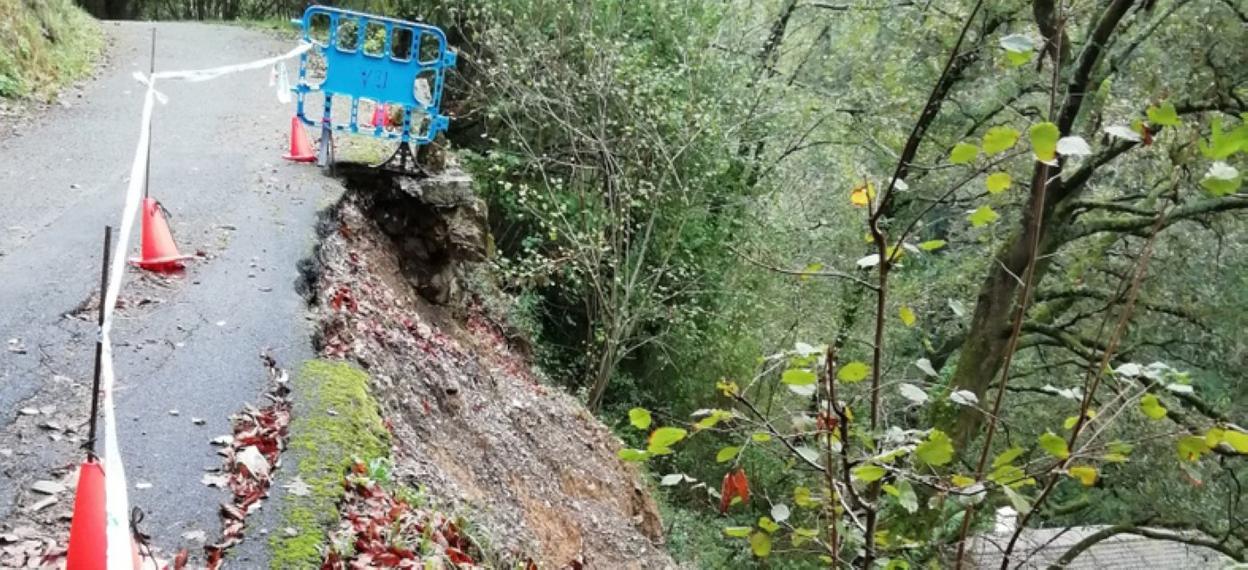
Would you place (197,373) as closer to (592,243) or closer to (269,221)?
(269,221)

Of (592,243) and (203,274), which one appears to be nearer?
(203,274)

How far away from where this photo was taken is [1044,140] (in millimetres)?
1899

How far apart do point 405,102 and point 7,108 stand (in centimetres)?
501

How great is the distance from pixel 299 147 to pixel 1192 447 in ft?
31.7

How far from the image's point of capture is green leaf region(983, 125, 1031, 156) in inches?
77.9

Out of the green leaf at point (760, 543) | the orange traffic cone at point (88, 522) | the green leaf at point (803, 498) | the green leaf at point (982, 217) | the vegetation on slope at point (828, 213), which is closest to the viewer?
the green leaf at point (982, 217)

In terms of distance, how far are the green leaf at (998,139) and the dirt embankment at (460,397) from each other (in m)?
4.17

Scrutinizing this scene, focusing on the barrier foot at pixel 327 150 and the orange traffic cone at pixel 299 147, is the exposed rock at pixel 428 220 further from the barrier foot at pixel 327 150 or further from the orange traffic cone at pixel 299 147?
the orange traffic cone at pixel 299 147

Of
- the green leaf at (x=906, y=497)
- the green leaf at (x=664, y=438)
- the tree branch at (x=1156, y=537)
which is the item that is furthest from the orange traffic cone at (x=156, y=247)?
the tree branch at (x=1156, y=537)

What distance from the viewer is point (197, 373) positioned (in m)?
5.46

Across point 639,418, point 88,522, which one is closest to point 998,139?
point 639,418

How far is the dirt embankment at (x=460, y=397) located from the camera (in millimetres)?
6594

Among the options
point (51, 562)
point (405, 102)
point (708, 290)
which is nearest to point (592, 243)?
point (708, 290)

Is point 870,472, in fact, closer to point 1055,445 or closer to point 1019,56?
point 1055,445
